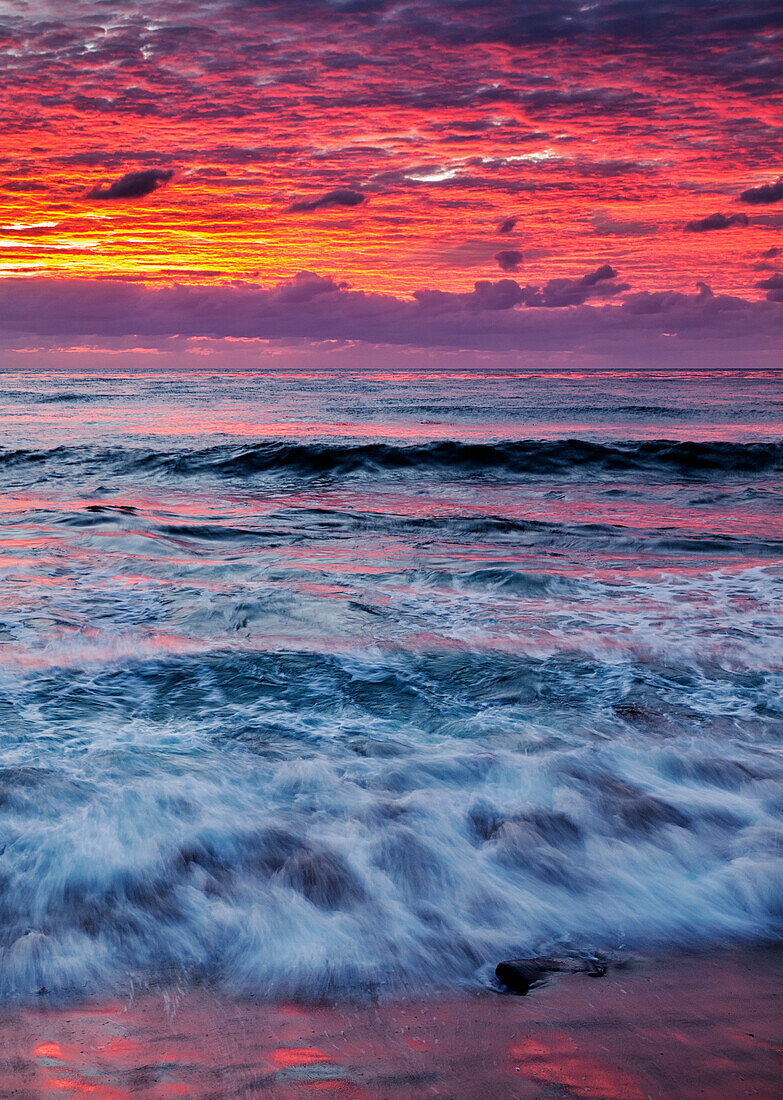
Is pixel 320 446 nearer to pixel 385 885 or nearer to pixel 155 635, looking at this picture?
pixel 155 635

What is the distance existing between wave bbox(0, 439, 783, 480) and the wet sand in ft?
45.9

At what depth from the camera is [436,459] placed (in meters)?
17.7

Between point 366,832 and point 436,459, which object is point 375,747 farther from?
point 436,459

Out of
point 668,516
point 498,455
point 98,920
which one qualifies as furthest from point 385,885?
point 498,455

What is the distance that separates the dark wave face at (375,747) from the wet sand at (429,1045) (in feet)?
0.54

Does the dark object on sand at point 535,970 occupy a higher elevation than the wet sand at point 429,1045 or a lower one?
lower

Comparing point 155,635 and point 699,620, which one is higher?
point 155,635

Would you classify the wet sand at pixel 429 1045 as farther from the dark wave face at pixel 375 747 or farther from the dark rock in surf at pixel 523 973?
the dark wave face at pixel 375 747

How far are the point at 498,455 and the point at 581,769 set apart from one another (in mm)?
14520

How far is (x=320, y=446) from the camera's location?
18531mm

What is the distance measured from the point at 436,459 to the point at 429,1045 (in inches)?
624

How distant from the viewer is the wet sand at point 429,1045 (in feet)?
6.70

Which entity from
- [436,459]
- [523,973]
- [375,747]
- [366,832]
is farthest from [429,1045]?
Answer: [436,459]

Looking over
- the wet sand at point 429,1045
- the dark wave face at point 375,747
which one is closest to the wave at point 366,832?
the dark wave face at point 375,747
